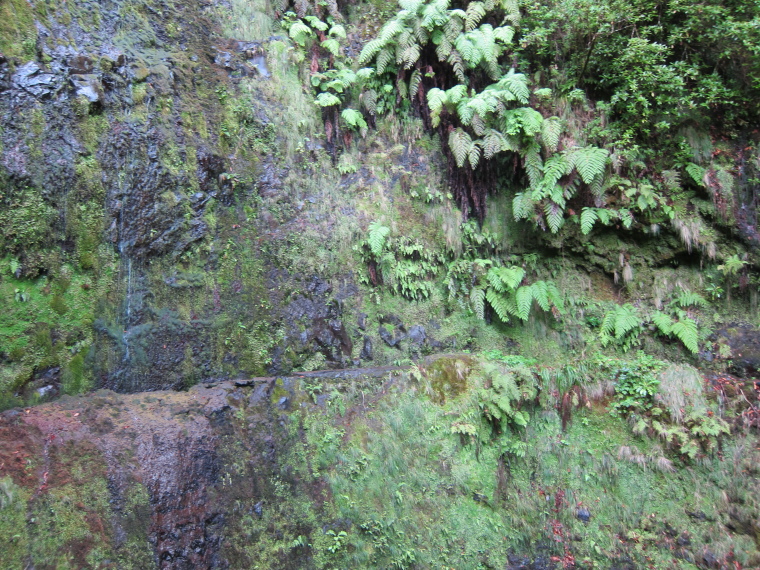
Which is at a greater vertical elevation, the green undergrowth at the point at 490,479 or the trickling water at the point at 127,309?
the trickling water at the point at 127,309

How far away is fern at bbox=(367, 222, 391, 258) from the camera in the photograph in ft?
23.3

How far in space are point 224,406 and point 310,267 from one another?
2511 mm

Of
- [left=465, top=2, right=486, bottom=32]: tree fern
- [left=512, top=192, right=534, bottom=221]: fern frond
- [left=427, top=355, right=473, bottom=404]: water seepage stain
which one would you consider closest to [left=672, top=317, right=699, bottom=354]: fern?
[left=512, top=192, right=534, bottom=221]: fern frond

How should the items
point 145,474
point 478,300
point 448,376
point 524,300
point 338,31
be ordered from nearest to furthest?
1. point 145,474
2. point 448,376
3. point 524,300
4. point 478,300
5. point 338,31

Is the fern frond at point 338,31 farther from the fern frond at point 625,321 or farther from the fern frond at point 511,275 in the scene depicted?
the fern frond at point 625,321

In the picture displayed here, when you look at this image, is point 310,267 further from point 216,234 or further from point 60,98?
point 60,98

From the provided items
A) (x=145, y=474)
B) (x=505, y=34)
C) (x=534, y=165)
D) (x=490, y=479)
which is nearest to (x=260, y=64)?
(x=505, y=34)

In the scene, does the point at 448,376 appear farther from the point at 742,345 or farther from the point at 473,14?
the point at 473,14

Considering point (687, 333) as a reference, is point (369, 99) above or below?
above

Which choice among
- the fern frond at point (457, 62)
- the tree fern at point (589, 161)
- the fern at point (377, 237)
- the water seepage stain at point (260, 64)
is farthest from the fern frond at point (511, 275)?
the water seepage stain at point (260, 64)

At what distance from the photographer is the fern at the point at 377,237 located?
7.10m

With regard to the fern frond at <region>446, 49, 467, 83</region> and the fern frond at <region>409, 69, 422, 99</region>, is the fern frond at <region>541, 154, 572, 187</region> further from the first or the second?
the fern frond at <region>409, 69, 422, 99</region>

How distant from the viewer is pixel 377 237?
7.13 meters

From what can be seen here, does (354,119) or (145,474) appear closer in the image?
(145,474)
